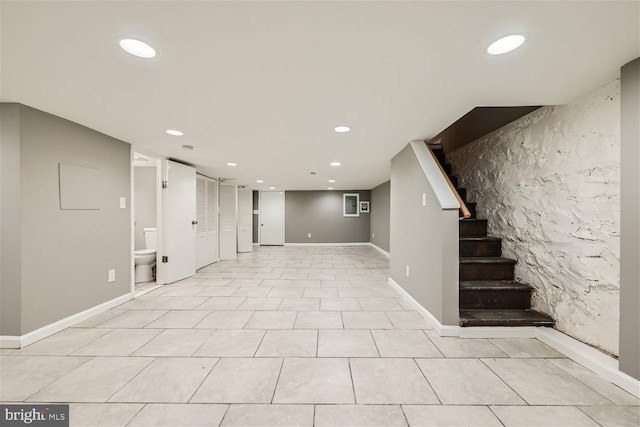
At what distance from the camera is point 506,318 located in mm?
2303

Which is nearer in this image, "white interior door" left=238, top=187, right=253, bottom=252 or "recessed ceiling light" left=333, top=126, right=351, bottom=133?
"recessed ceiling light" left=333, top=126, right=351, bottom=133

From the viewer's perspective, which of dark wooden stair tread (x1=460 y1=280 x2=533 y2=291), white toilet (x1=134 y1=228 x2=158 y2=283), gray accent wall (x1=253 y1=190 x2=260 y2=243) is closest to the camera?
dark wooden stair tread (x1=460 y1=280 x2=533 y2=291)

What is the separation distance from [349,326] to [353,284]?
1557mm

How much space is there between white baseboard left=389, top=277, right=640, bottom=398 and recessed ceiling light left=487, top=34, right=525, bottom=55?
217 cm

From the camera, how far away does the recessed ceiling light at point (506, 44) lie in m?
1.31

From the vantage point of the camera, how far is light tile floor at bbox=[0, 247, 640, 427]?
4.63 ft

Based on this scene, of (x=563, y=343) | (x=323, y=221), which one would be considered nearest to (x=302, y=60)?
(x=563, y=343)

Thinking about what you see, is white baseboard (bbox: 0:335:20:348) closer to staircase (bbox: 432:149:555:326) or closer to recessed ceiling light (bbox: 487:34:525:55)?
staircase (bbox: 432:149:555:326)

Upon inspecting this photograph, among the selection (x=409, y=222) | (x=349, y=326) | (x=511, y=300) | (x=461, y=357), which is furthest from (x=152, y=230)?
(x=511, y=300)

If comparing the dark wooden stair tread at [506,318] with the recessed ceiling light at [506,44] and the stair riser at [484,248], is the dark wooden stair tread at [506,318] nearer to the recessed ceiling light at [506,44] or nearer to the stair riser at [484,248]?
the stair riser at [484,248]

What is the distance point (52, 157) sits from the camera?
2.37 metres

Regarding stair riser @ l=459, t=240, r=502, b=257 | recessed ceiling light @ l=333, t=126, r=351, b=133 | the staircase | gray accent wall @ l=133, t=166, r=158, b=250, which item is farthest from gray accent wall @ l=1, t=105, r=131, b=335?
stair riser @ l=459, t=240, r=502, b=257

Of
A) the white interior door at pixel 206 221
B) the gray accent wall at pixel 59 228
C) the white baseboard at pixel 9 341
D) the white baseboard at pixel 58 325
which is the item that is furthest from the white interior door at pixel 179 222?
the white baseboard at pixel 9 341

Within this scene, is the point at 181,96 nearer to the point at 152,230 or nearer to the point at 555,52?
the point at 555,52
